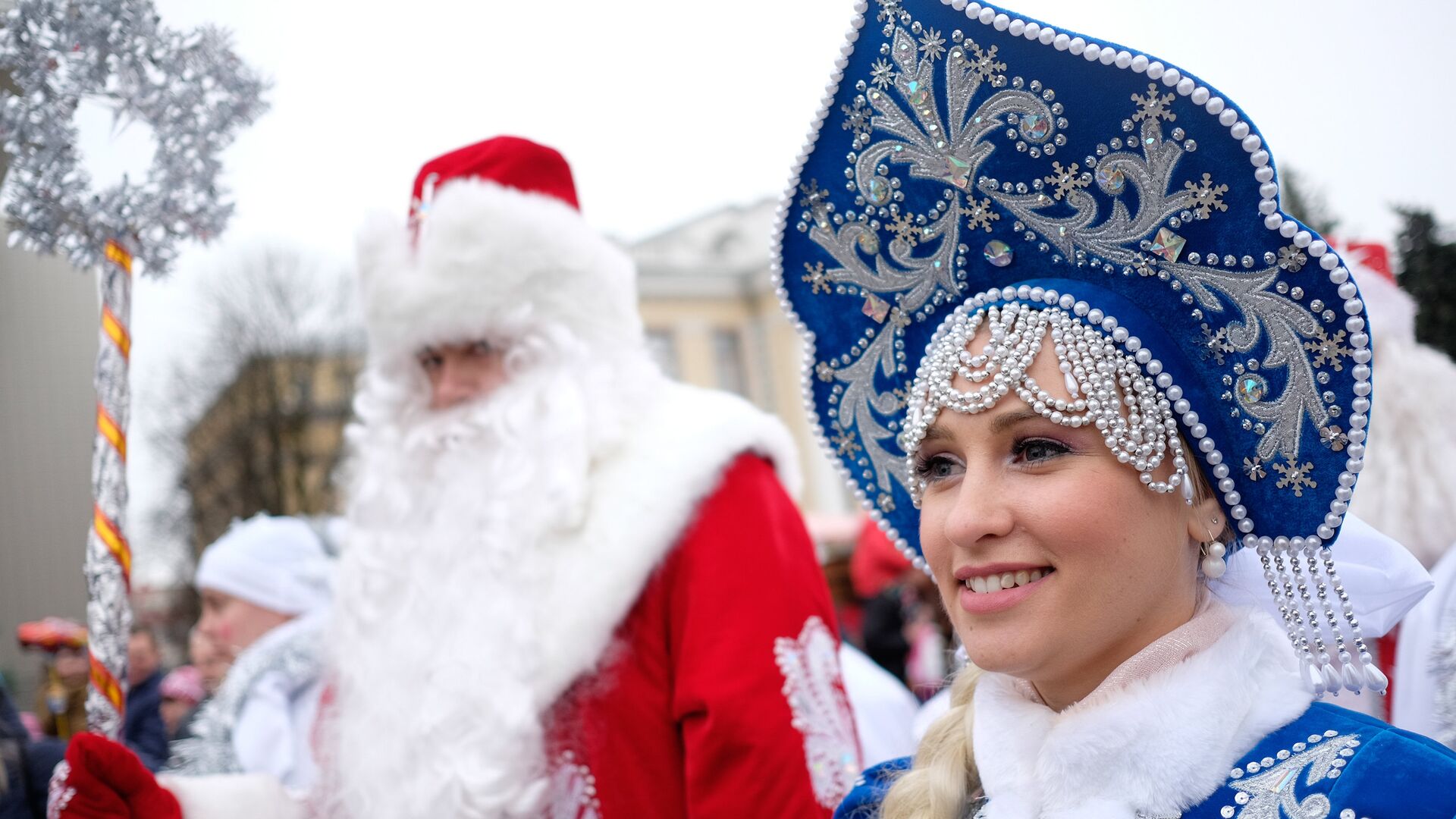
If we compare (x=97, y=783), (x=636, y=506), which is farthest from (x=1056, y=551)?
(x=97, y=783)

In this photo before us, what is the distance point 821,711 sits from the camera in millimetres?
2449

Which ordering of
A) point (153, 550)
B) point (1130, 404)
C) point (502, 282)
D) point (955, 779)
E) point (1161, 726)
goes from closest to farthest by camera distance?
1. point (1161, 726)
2. point (1130, 404)
3. point (955, 779)
4. point (502, 282)
5. point (153, 550)

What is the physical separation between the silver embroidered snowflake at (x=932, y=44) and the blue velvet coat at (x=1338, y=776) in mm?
1032

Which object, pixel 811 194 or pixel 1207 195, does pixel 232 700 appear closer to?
pixel 811 194

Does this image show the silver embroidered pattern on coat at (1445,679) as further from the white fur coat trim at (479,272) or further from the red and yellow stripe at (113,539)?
the red and yellow stripe at (113,539)

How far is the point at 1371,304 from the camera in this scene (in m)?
3.00

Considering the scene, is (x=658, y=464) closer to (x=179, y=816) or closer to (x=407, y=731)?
(x=407, y=731)

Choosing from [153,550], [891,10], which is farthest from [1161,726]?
[153,550]

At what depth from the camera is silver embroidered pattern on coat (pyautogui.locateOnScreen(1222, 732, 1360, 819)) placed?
4.45 feet

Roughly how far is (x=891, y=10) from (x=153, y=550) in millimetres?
21892

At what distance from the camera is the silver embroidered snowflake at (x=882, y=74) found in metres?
1.67

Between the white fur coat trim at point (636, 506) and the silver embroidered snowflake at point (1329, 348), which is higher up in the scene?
the silver embroidered snowflake at point (1329, 348)

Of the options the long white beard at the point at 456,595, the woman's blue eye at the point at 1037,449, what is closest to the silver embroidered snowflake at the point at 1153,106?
the woman's blue eye at the point at 1037,449

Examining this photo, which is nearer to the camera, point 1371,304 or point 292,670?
point 1371,304
